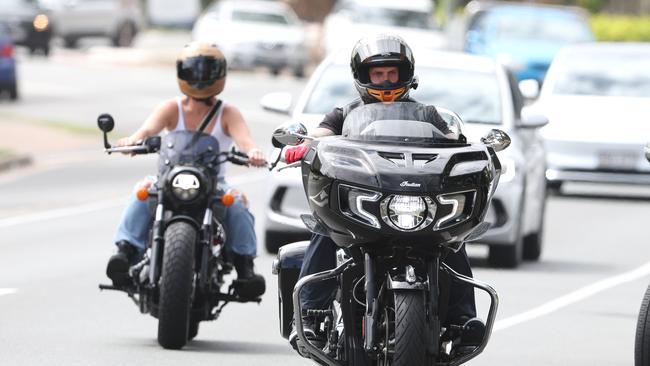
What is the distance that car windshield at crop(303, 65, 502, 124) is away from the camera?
51.0ft

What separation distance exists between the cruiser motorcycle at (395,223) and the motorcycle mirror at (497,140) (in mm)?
240

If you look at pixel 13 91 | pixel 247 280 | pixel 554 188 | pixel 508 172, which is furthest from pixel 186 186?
pixel 13 91

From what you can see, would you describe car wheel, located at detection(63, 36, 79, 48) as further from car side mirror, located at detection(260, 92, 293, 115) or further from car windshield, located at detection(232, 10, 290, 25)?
car side mirror, located at detection(260, 92, 293, 115)

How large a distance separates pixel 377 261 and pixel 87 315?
176 inches

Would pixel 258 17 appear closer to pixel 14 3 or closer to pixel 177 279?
pixel 14 3

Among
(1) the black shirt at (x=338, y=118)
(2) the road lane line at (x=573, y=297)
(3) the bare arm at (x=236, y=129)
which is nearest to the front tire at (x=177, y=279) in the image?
(3) the bare arm at (x=236, y=129)

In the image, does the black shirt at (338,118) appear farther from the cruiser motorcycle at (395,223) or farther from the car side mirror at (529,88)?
the car side mirror at (529,88)

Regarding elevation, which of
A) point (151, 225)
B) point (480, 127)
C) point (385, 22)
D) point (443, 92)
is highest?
point (151, 225)

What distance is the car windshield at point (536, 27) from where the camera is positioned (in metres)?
35.6

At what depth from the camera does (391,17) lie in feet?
146

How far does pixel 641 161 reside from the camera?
2153cm

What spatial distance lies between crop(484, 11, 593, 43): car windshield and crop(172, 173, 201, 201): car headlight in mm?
25791

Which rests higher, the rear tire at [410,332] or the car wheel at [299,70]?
the rear tire at [410,332]

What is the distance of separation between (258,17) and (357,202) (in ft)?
128
